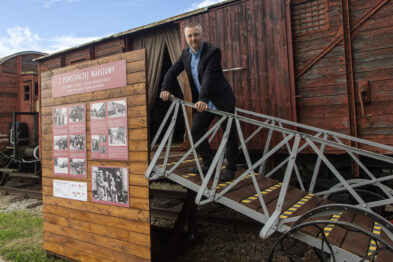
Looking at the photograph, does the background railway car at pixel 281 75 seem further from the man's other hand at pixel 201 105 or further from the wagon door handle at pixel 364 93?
the man's other hand at pixel 201 105

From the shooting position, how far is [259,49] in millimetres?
4953

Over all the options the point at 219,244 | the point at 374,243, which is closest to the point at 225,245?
the point at 219,244

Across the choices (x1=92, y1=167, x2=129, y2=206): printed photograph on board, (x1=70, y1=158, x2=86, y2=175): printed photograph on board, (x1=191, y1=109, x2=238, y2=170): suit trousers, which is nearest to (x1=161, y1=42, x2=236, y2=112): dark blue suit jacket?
(x1=191, y1=109, x2=238, y2=170): suit trousers

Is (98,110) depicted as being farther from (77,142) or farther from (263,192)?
(263,192)

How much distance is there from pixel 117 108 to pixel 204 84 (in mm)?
1215

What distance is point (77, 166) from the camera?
3904mm

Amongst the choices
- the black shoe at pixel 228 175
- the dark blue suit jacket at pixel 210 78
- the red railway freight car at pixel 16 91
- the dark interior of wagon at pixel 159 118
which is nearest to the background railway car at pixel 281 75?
the dark blue suit jacket at pixel 210 78

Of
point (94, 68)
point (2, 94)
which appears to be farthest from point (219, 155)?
point (2, 94)

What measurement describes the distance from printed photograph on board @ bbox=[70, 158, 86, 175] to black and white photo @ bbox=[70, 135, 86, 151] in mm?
160

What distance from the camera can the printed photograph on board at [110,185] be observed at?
346 cm

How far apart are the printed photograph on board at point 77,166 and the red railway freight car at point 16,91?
7.80 m

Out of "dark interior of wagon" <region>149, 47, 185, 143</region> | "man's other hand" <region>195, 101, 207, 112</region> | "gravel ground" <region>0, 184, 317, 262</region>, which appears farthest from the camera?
"dark interior of wagon" <region>149, 47, 185, 143</region>

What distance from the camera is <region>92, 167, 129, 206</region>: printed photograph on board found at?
3.46 metres

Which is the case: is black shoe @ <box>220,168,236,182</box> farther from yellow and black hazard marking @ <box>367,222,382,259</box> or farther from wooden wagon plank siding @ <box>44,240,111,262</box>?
wooden wagon plank siding @ <box>44,240,111,262</box>
